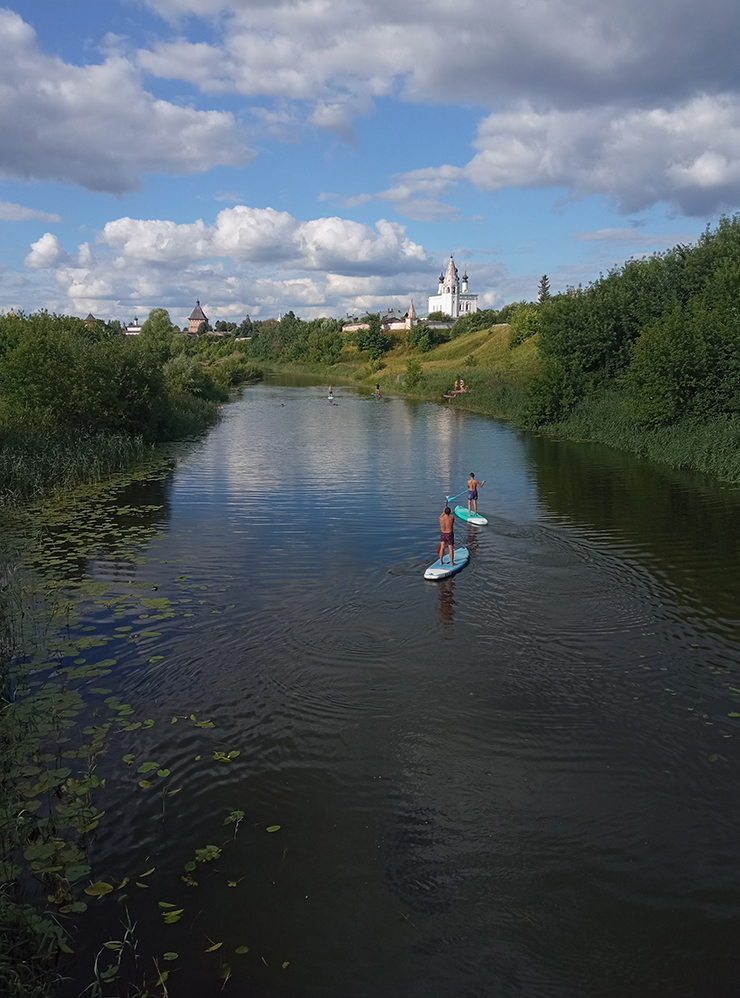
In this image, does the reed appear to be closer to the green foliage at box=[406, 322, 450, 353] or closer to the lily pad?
the lily pad

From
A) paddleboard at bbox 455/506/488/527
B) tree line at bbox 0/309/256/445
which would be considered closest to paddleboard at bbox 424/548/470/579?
paddleboard at bbox 455/506/488/527

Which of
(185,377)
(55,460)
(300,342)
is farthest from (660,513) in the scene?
(300,342)

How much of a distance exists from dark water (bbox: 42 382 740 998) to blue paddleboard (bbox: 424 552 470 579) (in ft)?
0.96

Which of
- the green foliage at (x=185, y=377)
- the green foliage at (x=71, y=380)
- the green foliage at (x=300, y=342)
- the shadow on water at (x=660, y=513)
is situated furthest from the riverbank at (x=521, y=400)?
the green foliage at (x=71, y=380)

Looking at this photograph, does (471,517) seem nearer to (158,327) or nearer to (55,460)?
(55,460)

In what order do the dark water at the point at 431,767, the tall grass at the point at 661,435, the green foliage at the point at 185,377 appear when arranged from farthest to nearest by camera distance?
the green foliage at the point at 185,377, the tall grass at the point at 661,435, the dark water at the point at 431,767

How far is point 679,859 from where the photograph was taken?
27.1 ft

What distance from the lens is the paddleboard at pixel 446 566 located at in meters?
17.5

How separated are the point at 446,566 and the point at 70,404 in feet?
77.9

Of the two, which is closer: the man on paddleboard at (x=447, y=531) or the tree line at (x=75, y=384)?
the man on paddleboard at (x=447, y=531)

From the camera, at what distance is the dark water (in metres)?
7.10

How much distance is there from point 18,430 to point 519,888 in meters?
29.4

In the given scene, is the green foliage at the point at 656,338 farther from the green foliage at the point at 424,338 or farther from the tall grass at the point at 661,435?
the green foliage at the point at 424,338

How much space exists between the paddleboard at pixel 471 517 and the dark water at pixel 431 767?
63.0 inches
